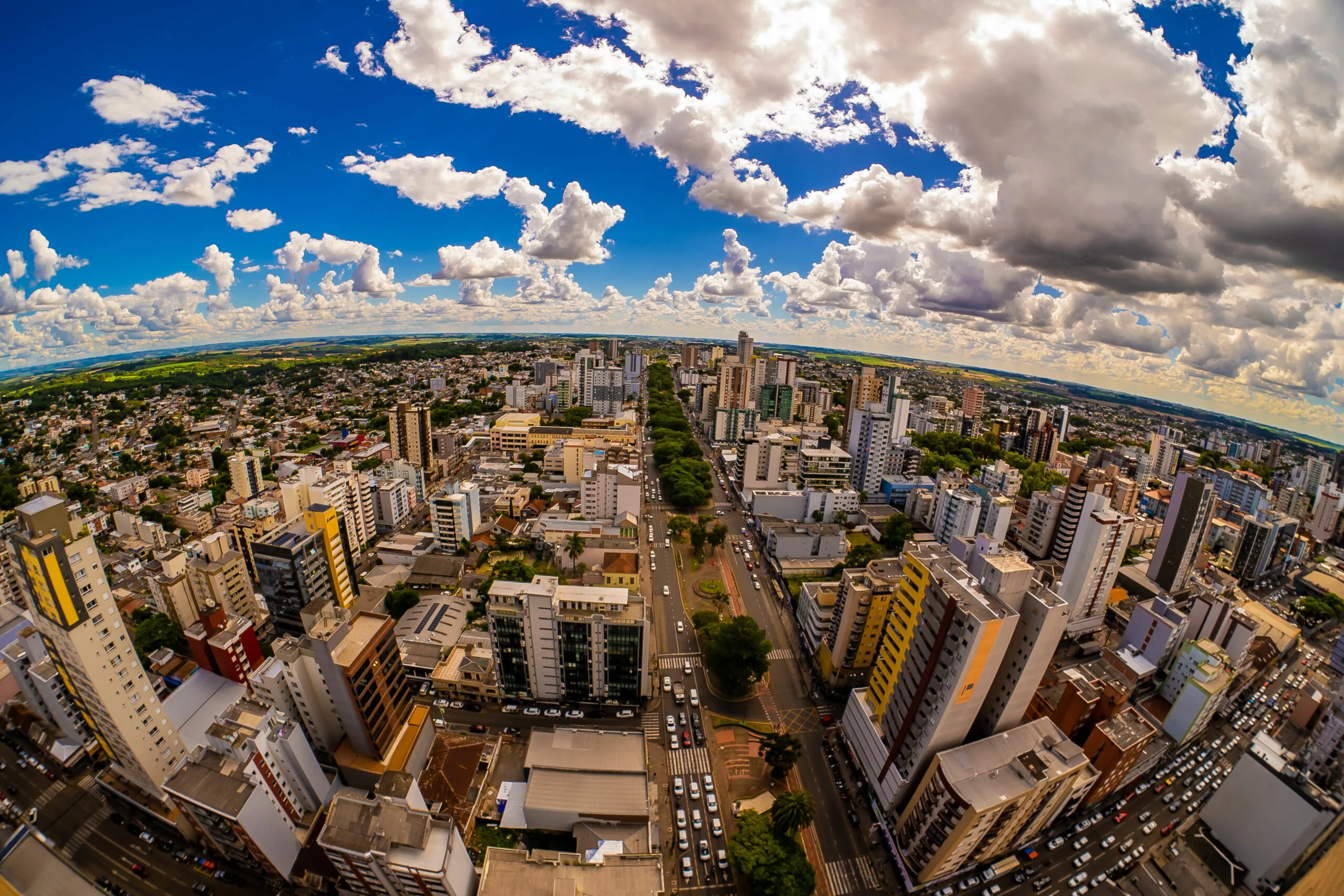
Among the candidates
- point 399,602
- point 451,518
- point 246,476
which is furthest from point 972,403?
point 246,476

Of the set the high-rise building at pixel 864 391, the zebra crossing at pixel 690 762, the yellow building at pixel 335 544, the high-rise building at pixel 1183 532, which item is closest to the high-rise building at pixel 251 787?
the yellow building at pixel 335 544

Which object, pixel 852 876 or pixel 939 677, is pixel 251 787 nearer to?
pixel 852 876

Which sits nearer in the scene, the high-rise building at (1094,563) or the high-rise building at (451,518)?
the high-rise building at (1094,563)

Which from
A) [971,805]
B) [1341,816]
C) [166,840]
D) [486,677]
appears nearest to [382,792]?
[486,677]

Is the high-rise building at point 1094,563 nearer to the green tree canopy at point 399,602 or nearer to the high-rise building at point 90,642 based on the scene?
the green tree canopy at point 399,602

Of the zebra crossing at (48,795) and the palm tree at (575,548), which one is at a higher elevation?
the palm tree at (575,548)

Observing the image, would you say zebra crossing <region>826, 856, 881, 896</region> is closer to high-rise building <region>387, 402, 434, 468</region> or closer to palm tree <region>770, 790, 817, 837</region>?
palm tree <region>770, 790, 817, 837</region>
